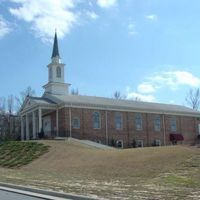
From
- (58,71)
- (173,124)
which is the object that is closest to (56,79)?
(58,71)

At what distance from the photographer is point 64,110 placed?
48781 millimetres

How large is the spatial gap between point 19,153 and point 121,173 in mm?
18409

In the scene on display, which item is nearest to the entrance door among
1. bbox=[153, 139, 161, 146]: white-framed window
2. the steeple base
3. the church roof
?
the church roof

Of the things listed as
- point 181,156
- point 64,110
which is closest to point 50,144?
point 64,110

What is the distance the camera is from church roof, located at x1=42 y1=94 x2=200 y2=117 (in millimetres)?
49938

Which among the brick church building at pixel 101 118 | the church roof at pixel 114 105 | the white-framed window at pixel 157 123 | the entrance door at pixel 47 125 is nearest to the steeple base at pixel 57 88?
the brick church building at pixel 101 118

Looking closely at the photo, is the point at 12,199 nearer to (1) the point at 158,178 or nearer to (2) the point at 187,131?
(1) the point at 158,178

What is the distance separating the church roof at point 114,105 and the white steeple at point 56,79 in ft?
3.52

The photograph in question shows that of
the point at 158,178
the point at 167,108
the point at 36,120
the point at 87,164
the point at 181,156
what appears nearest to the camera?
the point at 158,178

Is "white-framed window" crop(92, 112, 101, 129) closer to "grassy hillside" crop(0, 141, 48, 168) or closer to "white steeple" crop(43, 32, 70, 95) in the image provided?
"white steeple" crop(43, 32, 70, 95)

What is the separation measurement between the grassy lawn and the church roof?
40.9 ft

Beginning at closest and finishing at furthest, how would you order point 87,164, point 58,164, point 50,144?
point 87,164
point 58,164
point 50,144

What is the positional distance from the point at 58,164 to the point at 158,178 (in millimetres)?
12790

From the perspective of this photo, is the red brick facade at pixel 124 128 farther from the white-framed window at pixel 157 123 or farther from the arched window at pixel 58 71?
the arched window at pixel 58 71
